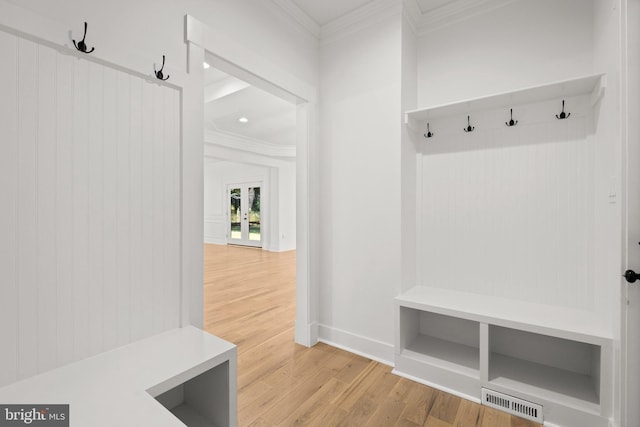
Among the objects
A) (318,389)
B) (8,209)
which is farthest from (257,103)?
(318,389)

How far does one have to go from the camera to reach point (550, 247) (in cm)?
204

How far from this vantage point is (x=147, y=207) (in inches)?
60.5

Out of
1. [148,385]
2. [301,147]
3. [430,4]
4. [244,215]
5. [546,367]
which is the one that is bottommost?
[546,367]

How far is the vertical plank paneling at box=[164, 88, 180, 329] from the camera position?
1.61 m

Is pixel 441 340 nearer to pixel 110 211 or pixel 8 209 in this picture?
pixel 110 211

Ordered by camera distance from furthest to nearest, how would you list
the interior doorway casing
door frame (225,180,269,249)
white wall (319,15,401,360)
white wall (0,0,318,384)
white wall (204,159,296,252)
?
door frame (225,180,269,249), white wall (204,159,296,252), white wall (319,15,401,360), the interior doorway casing, white wall (0,0,318,384)

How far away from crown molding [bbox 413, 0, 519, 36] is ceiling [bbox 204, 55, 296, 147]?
2.17m

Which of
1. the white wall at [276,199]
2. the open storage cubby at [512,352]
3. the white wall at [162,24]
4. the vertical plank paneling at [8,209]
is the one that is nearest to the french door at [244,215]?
the white wall at [276,199]

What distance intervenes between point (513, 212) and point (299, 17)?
7.25 ft

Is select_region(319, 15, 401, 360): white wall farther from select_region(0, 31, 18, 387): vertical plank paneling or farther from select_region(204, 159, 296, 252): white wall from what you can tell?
select_region(204, 159, 296, 252): white wall

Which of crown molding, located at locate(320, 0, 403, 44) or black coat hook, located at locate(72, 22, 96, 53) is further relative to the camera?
crown molding, located at locate(320, 0, 403, 44)

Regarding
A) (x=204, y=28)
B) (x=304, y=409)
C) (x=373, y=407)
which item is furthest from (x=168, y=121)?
(x=373, y=407)

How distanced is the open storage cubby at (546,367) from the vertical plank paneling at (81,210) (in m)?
2.19

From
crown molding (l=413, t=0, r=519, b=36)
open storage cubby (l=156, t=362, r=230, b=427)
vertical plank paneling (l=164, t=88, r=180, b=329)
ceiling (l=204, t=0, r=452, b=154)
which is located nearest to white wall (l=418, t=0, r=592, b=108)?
crown molding (l=413, t=0, r=519, b=36)
